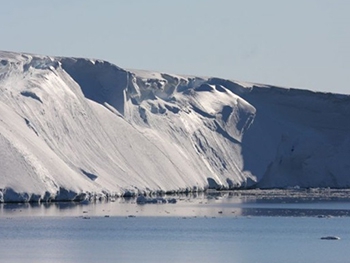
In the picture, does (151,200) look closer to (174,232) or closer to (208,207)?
(208,207)

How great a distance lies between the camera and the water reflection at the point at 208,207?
161 ft

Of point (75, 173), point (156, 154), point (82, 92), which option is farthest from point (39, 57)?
point (75, 173)

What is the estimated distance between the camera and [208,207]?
55.0 meters

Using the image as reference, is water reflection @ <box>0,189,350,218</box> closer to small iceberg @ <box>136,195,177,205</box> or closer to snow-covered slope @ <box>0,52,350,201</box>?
small iceberg @ <box>136,195,177,205</box>

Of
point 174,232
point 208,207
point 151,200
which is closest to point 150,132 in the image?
point 151,200

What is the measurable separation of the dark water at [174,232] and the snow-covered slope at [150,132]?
3347 mm

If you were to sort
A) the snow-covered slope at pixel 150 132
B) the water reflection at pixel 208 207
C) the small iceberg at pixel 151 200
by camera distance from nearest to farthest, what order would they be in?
1. the water reflection at pixel 208 207
2. the snow-covered slope at pixel 150 132
3. the small iceberg at pixel 151 200

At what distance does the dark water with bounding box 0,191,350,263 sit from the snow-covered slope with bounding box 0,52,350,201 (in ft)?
11.0

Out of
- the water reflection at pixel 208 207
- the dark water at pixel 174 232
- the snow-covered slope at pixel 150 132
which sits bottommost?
the dark water at pixel 174 232

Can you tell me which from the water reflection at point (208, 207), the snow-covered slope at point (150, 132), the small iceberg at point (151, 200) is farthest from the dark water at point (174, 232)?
the snow-covered slope at point (150, 132)

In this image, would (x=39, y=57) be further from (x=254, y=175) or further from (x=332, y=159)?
(x=332, y=159)

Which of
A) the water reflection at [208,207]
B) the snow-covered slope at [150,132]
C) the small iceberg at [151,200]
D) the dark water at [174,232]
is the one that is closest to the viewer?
the dark water at [174,232]

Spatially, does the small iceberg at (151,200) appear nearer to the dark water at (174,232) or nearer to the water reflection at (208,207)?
the water reflection at (208,207)

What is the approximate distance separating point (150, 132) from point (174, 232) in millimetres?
33906
